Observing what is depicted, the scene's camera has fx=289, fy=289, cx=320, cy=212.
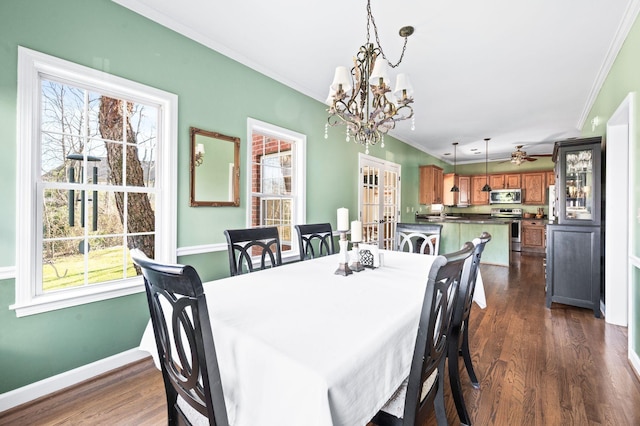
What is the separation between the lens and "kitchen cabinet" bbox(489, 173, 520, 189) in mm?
7818

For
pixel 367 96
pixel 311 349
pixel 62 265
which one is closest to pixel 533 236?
pixel 367 96

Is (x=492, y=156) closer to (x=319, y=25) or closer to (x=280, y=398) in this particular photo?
(x=319, y=25)

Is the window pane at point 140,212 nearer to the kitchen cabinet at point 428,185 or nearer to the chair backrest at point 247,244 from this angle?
the chair backrest at point 247,244

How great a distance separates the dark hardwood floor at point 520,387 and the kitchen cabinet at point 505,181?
19.0ft

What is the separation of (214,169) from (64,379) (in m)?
1.80

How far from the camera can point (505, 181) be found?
7961mm

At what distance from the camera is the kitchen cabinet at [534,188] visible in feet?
24.4

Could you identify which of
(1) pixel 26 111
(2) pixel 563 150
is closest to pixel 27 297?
(1) pixel 26 111

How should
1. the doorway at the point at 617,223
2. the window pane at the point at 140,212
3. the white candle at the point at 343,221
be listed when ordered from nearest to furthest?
the white candle at the point at 343,221 < the window pane at the point at 140,212 < the doorway at the point at 617,223

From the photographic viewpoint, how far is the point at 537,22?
2291 millimetres

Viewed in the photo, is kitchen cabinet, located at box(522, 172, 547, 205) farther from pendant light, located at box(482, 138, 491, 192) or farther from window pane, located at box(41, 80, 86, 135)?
window pane, located at box(41, 80, 86, 135)

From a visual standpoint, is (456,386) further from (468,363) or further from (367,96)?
(367,96)

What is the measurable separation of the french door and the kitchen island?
1.12 m

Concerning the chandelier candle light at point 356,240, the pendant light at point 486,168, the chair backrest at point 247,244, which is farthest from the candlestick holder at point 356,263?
the pendant light at point 486,168
